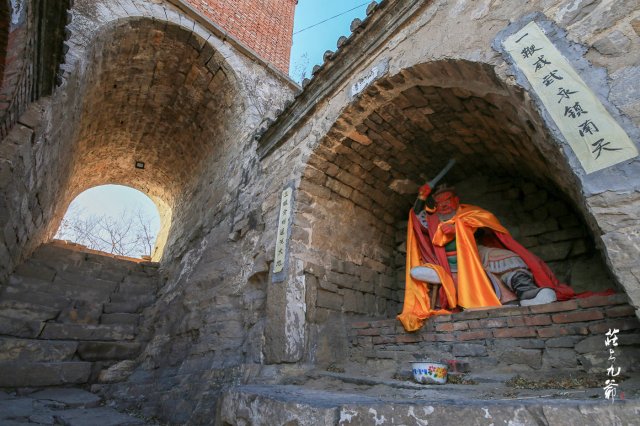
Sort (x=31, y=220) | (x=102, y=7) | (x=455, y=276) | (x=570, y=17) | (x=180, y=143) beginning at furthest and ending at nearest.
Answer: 1. (x=180, y=143)
2. (x=102, y=7)
3. (x=31, y=220)
4. (x=455, y=276)
5. (x=570, y=17)

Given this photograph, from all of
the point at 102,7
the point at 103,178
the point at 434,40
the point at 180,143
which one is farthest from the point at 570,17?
the point at 103,178

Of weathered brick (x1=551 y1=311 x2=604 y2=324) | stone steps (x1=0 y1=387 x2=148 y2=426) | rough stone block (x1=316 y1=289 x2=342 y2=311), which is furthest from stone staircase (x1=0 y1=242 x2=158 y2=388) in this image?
weathered brick (x1=551 y1=311 x2=604 y2=324)

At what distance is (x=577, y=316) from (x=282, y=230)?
2.33 meters

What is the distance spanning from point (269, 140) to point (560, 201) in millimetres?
3139

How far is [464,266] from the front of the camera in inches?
118

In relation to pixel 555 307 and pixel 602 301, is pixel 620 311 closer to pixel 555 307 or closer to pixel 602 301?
pixel 602 301

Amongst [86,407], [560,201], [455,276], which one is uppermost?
[560,201]

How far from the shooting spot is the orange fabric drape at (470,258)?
2832 mm

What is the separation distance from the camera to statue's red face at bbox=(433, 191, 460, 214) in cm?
347

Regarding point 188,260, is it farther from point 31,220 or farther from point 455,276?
point 455,276

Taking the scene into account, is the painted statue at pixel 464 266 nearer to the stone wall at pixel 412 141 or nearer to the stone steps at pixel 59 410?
the stone wall at pixel 412 141

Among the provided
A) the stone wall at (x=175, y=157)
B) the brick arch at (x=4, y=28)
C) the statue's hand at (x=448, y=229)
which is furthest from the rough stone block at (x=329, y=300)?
the brick arch at (x=4, y=28)

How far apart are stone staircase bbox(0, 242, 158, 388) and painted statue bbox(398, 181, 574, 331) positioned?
3516 millimetres

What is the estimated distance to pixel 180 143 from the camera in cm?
685
